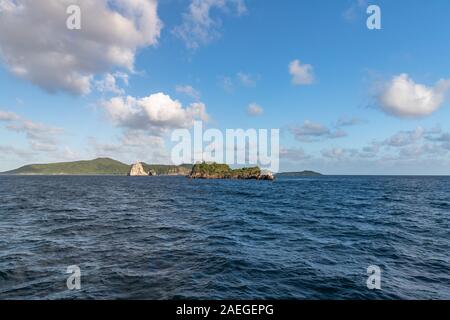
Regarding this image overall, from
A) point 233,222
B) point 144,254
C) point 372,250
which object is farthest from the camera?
point 233,222

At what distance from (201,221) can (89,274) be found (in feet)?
66.0

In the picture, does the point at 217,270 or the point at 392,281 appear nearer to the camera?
the point at 392,281

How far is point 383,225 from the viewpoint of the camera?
3484 centimetres

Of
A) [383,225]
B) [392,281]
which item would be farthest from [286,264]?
[383,225]

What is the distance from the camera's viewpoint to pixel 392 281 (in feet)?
55.8
